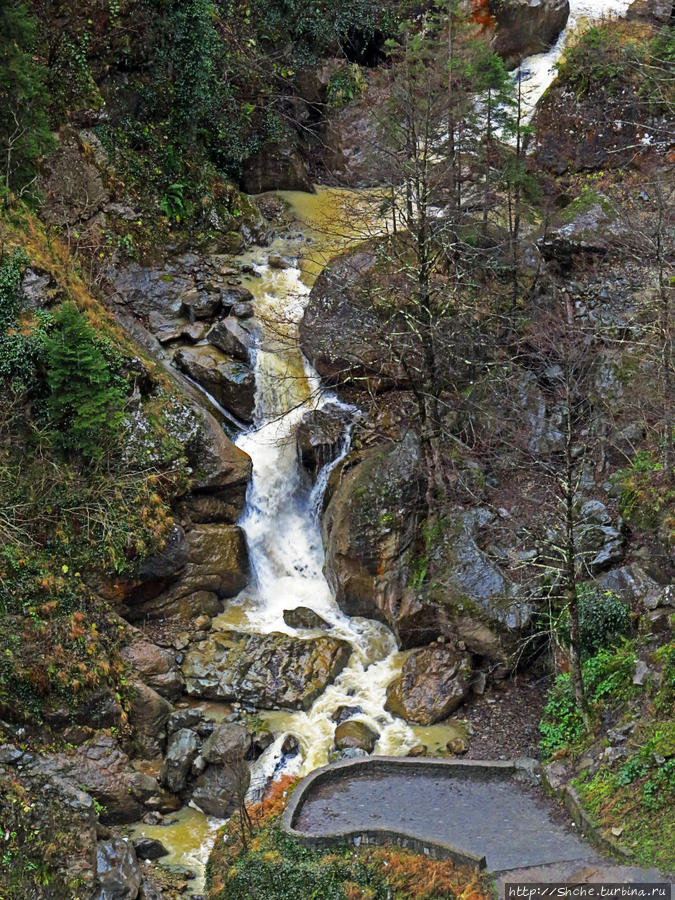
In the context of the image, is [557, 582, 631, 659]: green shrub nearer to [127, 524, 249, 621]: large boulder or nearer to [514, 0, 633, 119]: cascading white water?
[127, 524, 249, 621]: large boulder

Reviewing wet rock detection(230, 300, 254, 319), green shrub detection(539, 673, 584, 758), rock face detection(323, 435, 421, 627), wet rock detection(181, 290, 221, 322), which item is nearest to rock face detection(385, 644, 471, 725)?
rock face detection(323, 435, 421, 627)

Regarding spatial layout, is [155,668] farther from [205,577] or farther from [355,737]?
[355,737]

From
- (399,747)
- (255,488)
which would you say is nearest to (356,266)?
(255,488)

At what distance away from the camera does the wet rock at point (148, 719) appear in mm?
15375

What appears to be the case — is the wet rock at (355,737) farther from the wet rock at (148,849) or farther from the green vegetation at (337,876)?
the wet rock at (148,849)

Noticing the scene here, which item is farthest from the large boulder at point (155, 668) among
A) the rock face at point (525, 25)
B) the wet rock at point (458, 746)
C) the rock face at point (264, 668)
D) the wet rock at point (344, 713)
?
the rock face at point (525, 25)

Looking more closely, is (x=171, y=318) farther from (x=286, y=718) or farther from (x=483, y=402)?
(x=286, y=718)

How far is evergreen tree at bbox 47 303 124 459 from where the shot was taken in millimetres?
16578

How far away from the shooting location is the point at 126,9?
75.6 feet

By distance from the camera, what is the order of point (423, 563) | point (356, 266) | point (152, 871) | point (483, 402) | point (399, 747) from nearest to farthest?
point (152, 871)
point (399, 747)
point (423, 563)
point (483, 402)
point (356, 266)

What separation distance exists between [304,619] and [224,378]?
583 cm

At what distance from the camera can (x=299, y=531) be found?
1948 centimetres

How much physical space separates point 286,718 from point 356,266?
10607 millimetres

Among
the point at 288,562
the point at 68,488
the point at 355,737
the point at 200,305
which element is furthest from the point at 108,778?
the point at 200,305
